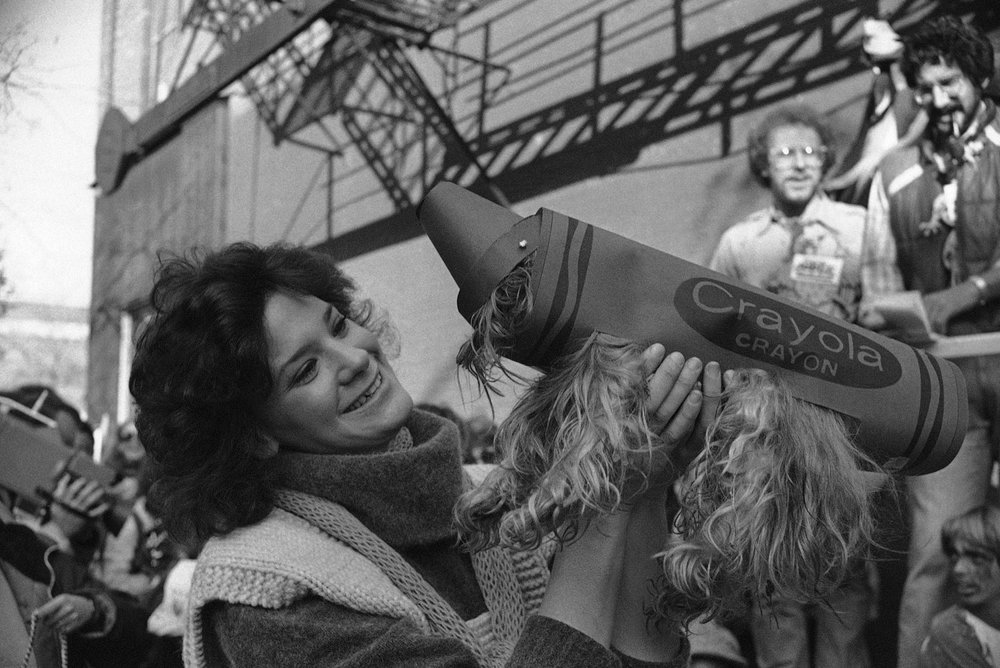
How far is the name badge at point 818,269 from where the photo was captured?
365 cm

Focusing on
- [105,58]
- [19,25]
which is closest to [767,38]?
[19,25]

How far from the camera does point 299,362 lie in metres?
1.45

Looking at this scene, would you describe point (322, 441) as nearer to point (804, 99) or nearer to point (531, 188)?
point (804, 99)

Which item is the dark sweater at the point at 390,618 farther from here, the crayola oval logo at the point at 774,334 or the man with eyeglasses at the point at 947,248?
the man with eyeglasses at the point at 947,248

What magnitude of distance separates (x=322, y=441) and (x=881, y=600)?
10.0 feet

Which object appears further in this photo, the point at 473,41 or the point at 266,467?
the point at 473,41

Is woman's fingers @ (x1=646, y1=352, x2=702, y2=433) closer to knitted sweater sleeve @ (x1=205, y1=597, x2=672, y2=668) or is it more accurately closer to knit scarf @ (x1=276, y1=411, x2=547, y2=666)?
knitted sweater sleeve @ (x1=205, y1=597, x2=672, y2=668)

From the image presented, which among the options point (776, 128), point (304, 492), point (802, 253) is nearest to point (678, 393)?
point (304, 492)

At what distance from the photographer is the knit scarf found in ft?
4.45

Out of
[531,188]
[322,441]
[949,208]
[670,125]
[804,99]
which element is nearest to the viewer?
[322,441]

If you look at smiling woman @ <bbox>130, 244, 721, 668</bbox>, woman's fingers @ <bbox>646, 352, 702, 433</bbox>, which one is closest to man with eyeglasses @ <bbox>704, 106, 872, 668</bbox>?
smiling woman @ <bbox>130, 244, 721, 668</bbox>

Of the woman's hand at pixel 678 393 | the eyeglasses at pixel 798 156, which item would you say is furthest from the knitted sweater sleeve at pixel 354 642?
the eyeglasses at pixel 798 156

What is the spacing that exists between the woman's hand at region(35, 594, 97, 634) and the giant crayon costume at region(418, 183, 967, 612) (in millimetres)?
1698

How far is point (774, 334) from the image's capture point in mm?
1129
